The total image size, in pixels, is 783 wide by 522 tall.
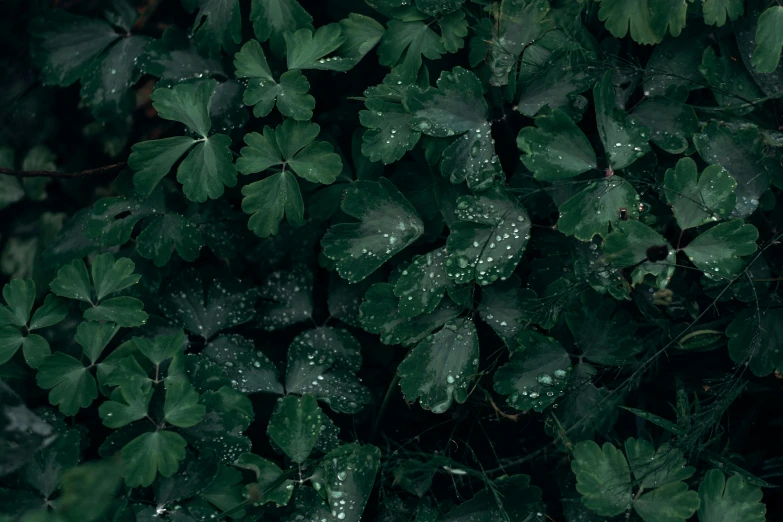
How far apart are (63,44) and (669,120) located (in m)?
1.66

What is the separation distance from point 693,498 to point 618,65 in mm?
1062

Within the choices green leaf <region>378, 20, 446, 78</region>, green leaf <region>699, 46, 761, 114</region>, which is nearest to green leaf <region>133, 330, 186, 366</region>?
green leaf <region>378, 20, 446, 78</region>

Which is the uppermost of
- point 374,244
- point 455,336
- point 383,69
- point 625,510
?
point 383,69

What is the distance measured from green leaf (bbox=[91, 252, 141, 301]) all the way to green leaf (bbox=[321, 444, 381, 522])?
0.68 metres

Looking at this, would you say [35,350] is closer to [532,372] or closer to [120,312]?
[120,312]

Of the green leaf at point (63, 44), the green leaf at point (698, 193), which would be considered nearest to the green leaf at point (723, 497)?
the green leaf at point (698, 193)

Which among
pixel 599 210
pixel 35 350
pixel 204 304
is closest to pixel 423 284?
pixel 599 210

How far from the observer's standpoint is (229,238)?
75.6 inches

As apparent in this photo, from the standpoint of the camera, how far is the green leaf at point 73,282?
5.75 ft

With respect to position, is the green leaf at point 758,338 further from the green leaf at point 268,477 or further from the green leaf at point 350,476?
the green leaf at point 268,477

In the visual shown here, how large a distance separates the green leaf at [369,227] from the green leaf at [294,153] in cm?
8

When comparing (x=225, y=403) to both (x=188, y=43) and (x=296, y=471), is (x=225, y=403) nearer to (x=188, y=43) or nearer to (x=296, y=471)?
(x=296, y=471)

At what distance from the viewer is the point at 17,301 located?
1.73m

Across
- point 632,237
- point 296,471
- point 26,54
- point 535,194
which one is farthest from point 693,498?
point 26,54
